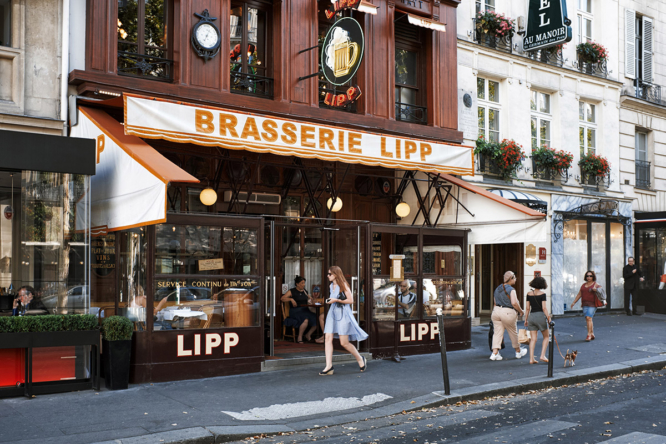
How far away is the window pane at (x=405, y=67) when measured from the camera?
15680 mm

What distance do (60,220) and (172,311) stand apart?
2.07 meters

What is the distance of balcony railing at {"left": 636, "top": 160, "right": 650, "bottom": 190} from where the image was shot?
2217 centimetres

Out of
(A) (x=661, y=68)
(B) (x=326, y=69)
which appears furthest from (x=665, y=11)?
(B) (x=326, y=69)

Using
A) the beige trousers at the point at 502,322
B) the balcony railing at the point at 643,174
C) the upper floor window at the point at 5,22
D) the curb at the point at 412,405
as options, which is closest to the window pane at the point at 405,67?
the beige trousers at the point at 502,322

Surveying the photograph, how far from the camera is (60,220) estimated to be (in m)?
9.76

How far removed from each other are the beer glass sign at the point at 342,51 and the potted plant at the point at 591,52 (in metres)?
10.3

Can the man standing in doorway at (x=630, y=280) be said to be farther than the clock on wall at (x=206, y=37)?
Yes

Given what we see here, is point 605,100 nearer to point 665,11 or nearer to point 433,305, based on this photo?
point 665,11

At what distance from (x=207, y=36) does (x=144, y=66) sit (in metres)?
1.26

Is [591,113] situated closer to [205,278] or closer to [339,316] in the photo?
[339,316]

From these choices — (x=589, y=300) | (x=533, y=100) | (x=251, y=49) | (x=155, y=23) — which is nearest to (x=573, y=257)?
(x=589, y=300)

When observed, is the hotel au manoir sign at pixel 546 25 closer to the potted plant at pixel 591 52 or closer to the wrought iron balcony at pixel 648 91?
the potted plant at pixel 591 52

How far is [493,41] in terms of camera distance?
17906 millimetres

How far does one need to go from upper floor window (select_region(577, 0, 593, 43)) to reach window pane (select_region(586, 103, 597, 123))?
6.55 feet
